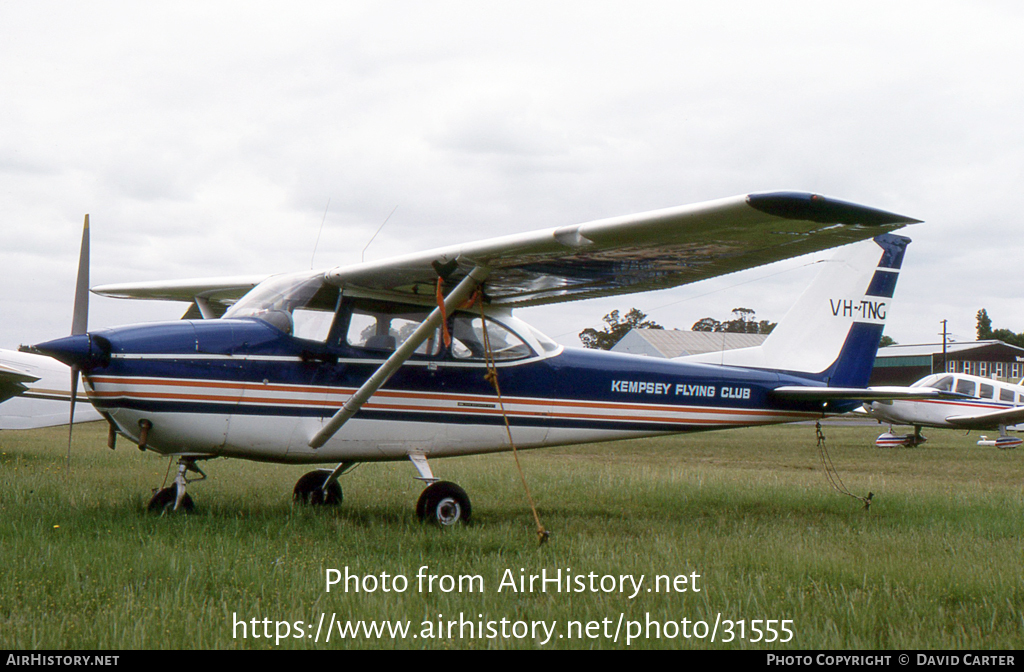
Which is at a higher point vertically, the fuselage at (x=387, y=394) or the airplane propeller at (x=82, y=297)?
the airplane propeller at (x=82, y=297)

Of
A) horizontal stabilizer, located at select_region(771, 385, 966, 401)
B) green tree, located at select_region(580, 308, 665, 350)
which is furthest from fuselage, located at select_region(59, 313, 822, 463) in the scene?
green tree, located at select_region(580, 308, 665, 350)

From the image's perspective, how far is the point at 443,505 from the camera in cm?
664

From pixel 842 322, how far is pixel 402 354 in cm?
553

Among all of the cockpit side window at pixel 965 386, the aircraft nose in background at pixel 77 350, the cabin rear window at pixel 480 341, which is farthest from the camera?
the cockpit side window at pixel 965 386

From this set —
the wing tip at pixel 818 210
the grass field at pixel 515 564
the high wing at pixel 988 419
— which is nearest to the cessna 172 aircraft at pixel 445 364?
the wing tip at pixel 818 210

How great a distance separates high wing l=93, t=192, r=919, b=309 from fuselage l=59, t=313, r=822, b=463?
1.80 ft

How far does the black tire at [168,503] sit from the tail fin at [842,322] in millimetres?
5951

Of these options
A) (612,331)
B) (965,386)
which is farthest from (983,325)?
(965,386)

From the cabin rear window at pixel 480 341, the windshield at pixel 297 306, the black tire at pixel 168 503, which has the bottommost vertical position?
the black tire at pixel 168 503

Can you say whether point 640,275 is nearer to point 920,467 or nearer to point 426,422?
point 426,422

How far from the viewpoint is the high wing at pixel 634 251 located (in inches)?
182

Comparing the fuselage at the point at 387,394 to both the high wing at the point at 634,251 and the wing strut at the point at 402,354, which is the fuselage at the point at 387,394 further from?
the high wing at the point at 634,251

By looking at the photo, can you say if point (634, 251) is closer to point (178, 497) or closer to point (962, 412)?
point (178, 497)
